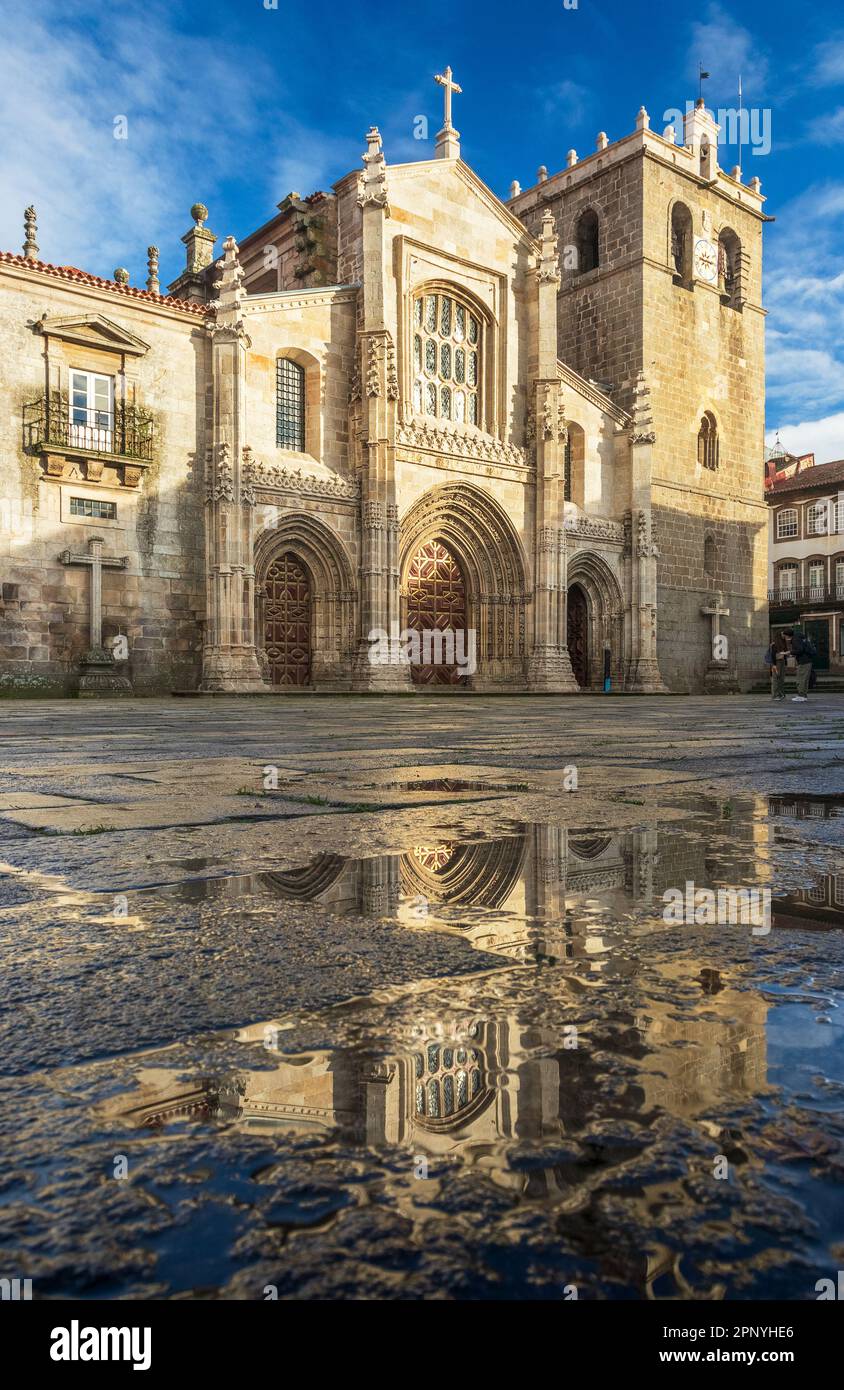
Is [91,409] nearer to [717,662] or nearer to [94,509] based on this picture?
[94,509]

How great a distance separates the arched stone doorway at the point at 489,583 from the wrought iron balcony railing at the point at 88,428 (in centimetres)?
768

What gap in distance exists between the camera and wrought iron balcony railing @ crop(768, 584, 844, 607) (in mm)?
44406

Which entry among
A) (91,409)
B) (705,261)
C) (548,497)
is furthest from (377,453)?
(705,261)

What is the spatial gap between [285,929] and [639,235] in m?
30.8

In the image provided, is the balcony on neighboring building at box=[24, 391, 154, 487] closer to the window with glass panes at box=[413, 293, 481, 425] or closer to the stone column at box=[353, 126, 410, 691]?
the stone column at box=[353, 126, 410, 691]

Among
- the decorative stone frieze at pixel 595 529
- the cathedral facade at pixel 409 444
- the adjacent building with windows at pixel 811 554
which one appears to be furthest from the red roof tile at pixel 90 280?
the adjacent building with windows at pixel 811 554

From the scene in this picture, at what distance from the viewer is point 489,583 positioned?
2497 centimetres

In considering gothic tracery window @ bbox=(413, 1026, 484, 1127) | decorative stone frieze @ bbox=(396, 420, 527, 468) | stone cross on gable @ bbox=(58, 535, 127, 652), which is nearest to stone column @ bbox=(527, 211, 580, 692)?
decorative stone frieze @ bbox=(396, 420, 527, 468)

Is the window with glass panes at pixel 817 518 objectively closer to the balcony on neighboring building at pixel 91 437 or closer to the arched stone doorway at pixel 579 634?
the arched stone doorway at pixel 579 634

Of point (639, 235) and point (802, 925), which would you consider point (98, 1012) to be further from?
point (639, 235)

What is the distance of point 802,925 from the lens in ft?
5.43

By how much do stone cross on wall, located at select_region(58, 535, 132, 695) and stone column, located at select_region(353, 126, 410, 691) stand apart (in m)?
5.38

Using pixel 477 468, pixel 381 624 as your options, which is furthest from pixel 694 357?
pixel 381 624

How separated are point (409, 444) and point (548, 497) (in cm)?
455
